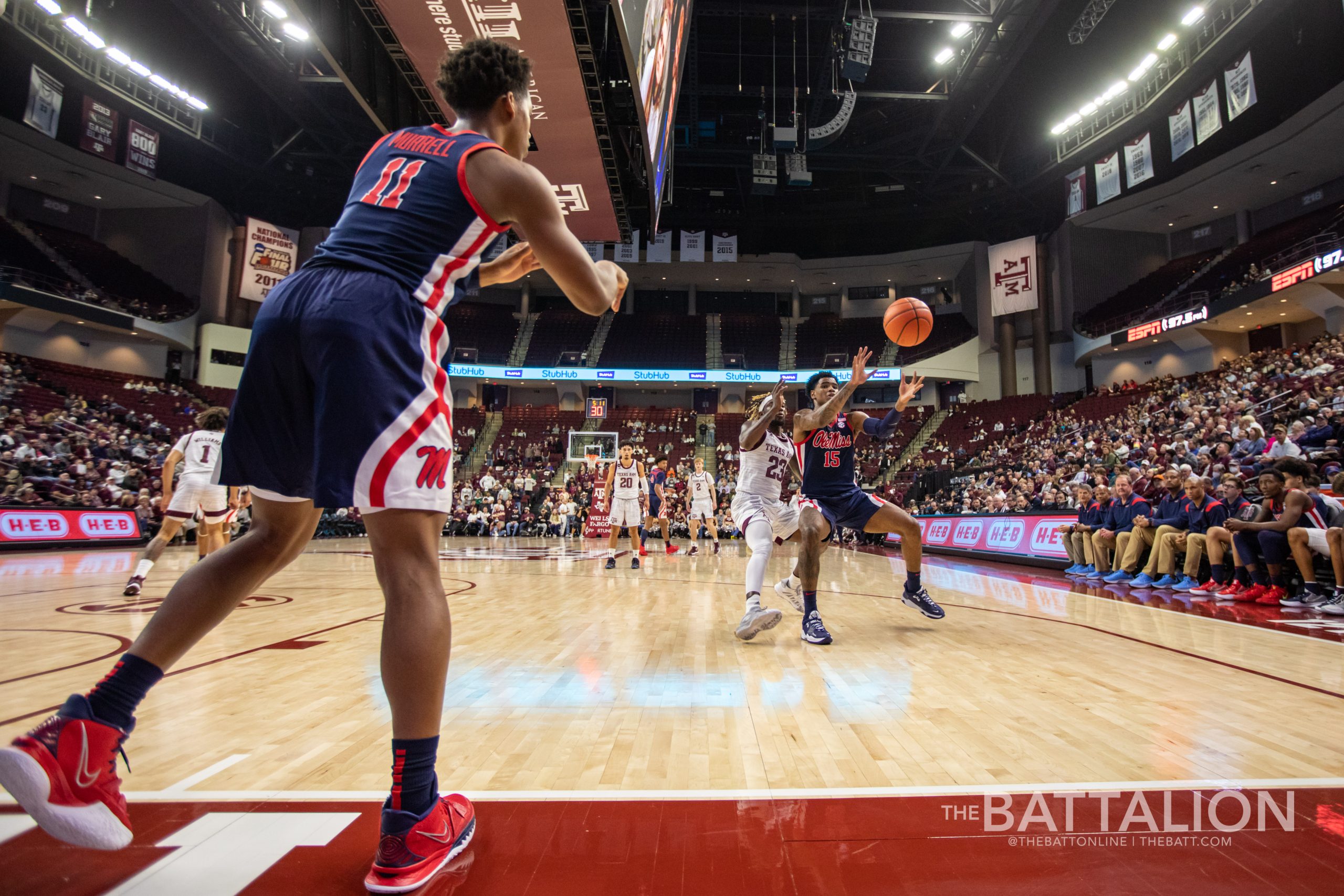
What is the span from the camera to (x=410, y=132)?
5.62 ft

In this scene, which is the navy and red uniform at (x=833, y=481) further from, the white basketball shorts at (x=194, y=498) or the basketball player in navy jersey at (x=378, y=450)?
the white basketball shorts at (x=194, y=498)

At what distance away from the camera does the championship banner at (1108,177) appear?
24.6 metres

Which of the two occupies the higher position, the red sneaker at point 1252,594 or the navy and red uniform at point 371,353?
the navy and red uniform at point 371,353

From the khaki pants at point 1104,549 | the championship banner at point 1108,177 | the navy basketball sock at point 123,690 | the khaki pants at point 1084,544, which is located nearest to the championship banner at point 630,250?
the championship banner at point 1108,177

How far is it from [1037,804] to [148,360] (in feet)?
109

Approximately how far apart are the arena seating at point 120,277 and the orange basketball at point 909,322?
→ 28970 millimetres

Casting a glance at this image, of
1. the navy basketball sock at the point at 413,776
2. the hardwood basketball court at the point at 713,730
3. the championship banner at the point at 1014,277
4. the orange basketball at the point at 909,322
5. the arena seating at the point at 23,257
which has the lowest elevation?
the hardwood basketball court at the point at 713,730

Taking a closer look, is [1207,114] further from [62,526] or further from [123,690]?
[62,526]

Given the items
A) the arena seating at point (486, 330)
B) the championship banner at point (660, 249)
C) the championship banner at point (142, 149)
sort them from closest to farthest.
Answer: the championship banner at point (142, 149) → the championship banner at point (660, 249) → the arena seating at point (486, 330)

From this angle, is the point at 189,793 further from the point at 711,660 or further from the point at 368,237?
the point at 711,660

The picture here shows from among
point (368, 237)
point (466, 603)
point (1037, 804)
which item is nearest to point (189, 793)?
point (368, 237)

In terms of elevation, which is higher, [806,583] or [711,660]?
[806,583]

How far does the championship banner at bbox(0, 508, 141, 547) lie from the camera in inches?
483

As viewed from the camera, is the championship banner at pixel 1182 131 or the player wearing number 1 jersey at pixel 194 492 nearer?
the player wearing number 1 jersey at pixel 194 492
